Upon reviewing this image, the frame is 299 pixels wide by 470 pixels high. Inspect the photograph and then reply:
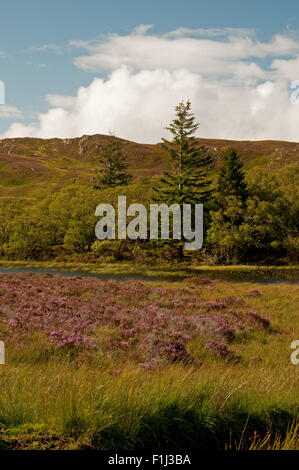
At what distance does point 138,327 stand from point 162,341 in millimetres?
2402

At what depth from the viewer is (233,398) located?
191 inches

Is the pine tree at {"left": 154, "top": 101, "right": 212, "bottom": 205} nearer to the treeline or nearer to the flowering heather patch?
the treeline

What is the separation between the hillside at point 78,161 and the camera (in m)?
90.5

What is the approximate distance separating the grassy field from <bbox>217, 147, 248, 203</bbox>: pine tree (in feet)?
86.2

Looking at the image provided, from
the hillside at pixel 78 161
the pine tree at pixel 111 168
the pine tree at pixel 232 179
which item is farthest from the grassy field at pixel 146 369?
the hillside at pixel 78 161

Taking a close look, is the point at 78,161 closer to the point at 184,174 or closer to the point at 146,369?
the point at 184,174

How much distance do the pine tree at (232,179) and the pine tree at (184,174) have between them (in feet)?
7.04

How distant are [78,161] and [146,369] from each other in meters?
147

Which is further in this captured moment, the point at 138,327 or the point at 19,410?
the point at 138,327

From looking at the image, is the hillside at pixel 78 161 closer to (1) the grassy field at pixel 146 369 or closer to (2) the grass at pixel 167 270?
(2) the grass at pixel 167 270

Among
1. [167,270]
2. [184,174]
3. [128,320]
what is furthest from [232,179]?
[128,320]

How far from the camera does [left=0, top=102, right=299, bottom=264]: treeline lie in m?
45.3
